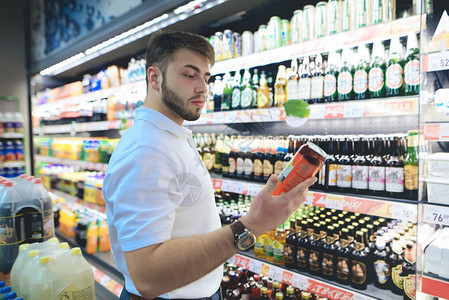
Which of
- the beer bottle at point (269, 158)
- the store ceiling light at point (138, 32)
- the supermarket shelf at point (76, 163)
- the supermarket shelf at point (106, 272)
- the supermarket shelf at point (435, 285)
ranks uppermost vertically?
the store ceiling light at point (138, 32)

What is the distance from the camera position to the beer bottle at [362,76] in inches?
74.1

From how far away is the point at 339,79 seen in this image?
1.97 metres

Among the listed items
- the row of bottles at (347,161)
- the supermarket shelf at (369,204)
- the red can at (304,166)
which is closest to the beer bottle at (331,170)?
the row of bottles at (347,161)

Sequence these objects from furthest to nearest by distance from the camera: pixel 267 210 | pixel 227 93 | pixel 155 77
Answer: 1. pixel 227 93
2. pixel 155 77
3. pixel 267 210

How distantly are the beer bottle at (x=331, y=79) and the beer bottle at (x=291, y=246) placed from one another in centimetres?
88

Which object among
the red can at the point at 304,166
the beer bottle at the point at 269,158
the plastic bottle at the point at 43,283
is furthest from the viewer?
the beer bottle at the point at 269,158

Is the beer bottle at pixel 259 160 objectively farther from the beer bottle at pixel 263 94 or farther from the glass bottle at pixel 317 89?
the glass bottle at pixel 317 89

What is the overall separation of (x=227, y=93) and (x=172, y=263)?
2.18 meters

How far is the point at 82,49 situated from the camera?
3.47m

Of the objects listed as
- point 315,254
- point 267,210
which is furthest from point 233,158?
point 267,210

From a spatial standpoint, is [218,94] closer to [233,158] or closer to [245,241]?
[233,158]

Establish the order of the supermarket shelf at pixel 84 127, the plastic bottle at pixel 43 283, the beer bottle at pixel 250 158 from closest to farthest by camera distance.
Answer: the plastic bottle at pixel 43 283 < the beer bottle at pixel 250 158 < the supermarket shelf at pixel 84 127

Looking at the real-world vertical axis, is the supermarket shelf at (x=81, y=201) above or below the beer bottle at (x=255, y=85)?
below

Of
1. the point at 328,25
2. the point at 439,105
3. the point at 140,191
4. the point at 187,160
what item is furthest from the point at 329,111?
the point at 140,191
